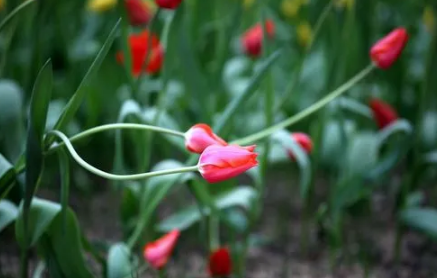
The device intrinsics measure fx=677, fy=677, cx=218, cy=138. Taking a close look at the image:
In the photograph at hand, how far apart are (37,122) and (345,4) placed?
0.85 meters

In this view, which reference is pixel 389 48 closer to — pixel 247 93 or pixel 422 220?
pixel 247 93

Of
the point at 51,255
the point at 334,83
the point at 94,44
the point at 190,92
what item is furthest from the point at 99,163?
the point at 51,255

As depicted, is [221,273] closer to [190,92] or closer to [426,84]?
[190,92]

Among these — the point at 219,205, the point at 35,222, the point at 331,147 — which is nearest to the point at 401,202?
the point at 331,147

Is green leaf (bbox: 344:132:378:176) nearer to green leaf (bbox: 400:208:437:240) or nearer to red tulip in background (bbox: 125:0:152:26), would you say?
green leaf (bbox: 400:208:437:240)

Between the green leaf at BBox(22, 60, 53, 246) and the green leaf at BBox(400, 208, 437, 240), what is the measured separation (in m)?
0.76

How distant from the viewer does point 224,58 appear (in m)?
1.25

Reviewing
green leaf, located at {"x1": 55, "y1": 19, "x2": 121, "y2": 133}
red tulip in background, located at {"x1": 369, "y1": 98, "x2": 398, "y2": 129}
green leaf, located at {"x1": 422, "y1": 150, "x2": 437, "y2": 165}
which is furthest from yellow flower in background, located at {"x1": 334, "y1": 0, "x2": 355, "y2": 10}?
green leaf, located at {"x1": 55, "y1": 19, "x2": 121, "y2": 133}

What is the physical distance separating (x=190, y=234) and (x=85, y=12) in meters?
0.81

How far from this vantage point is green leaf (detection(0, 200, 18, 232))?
0.90 meters

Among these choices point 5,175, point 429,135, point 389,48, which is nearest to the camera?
point 5,175

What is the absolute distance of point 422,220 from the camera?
127cm

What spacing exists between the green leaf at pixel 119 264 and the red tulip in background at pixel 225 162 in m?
0.26

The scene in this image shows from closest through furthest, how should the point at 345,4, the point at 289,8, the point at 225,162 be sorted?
the point at 225,162, the point at 345,4, the point at 289,8
